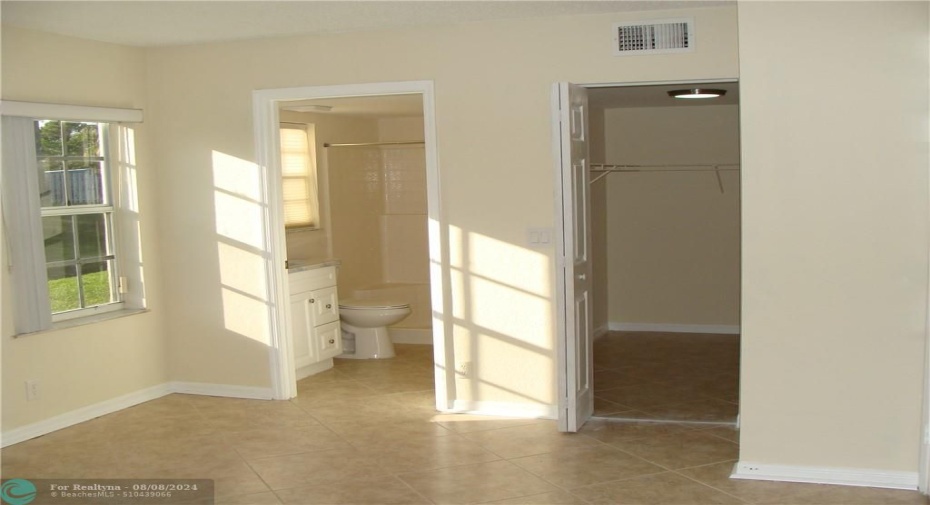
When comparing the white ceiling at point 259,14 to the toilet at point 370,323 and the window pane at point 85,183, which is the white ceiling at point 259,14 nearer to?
the window pane at point 85,183

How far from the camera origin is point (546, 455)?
441cm

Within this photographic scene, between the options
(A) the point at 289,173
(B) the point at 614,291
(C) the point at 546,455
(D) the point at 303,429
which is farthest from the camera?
(B) the point at 614,291

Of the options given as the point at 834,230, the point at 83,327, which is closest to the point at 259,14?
the point at 83,327

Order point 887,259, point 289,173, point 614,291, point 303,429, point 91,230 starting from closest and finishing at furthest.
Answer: point 887,259 → point 303,429 → point 91,230 → point 289,173 → point 614,291

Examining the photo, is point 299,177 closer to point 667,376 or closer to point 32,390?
point 32,390

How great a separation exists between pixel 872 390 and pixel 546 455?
1510 mm

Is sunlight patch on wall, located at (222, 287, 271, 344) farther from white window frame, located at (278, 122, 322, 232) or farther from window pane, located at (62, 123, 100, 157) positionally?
white window frame, located at (278, 122, 322, 232)

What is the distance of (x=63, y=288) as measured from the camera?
529cm

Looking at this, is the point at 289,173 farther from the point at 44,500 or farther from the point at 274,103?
the point at 44,500

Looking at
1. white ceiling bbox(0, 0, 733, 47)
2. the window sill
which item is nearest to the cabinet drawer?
the window sill

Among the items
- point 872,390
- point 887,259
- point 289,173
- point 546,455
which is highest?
point 289,173

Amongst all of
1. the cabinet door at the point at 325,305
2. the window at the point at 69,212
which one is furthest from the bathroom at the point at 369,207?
the window at the point at 69,212

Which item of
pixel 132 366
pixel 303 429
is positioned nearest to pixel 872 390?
pixel 303 429

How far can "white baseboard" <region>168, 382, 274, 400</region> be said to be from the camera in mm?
5691
